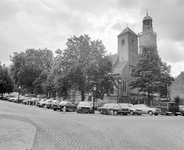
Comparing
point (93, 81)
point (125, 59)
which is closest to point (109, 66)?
point (93, 81)

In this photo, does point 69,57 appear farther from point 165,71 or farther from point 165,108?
point 165,71

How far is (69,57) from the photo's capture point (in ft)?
110

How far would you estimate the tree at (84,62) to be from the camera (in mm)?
31656

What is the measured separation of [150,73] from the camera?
117ft

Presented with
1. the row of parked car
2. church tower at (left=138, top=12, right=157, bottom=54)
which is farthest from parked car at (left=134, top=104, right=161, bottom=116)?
church tower at (left=138, top=12, right=157, bottom=54)

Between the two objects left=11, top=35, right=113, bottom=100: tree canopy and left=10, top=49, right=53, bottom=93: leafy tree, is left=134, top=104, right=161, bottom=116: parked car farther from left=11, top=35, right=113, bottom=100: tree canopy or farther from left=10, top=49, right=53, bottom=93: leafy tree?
left=10, top=49, right=53, bottom=93: leafy tree

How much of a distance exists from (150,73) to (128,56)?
16205mm

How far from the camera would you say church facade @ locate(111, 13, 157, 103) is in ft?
154

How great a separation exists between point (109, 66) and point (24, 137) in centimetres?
2804

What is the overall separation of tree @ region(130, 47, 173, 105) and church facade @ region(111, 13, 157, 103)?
Answer: 739cm

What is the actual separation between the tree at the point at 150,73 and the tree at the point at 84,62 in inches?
311

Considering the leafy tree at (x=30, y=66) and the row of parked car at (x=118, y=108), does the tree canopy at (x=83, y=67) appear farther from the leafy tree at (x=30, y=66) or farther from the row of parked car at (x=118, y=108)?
the leafy tree at (x=30, y=66)

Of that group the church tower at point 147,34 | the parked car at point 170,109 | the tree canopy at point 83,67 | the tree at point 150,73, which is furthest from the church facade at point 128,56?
the parked car at point 170,109

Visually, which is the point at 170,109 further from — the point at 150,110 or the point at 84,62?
the point at 84,62
